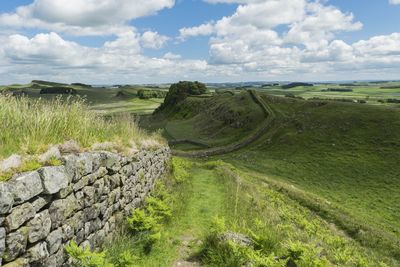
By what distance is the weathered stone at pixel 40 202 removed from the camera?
271 inches

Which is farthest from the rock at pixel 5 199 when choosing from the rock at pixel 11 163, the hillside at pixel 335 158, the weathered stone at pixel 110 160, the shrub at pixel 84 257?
the hillside at pixel 335 158

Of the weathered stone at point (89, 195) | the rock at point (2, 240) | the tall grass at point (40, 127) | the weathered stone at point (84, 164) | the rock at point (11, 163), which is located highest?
the tall grass at point (40, 127)

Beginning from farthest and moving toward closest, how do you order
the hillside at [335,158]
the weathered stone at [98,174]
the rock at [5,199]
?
the hillside at [335,158]
the weathered stone at [98,174]
the rock at [5,199]

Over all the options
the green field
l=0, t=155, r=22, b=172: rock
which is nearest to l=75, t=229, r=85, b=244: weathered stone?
the green field

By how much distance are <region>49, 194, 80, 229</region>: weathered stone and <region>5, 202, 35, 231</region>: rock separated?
0.81 metres

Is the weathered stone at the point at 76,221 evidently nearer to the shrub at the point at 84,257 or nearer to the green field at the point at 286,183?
the shrub at the point at 84,257

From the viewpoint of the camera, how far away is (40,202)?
7086 millimetres

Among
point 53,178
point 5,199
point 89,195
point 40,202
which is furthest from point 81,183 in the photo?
point 5,199

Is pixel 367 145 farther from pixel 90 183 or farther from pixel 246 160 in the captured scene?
pixel 90 183

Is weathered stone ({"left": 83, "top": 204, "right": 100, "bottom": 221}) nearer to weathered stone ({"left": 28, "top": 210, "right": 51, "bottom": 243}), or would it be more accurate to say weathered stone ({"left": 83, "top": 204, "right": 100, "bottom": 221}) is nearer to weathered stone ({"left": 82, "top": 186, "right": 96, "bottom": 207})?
weathered stone ({"left": 82, "top": 186, "right": 96, "bottom": 207})

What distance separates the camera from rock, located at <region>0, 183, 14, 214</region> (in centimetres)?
598

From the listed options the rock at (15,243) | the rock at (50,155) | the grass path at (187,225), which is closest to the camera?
the rock at (15,243)

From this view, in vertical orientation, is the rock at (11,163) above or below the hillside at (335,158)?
above

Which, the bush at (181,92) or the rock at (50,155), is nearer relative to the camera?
the rock at (50,155)
